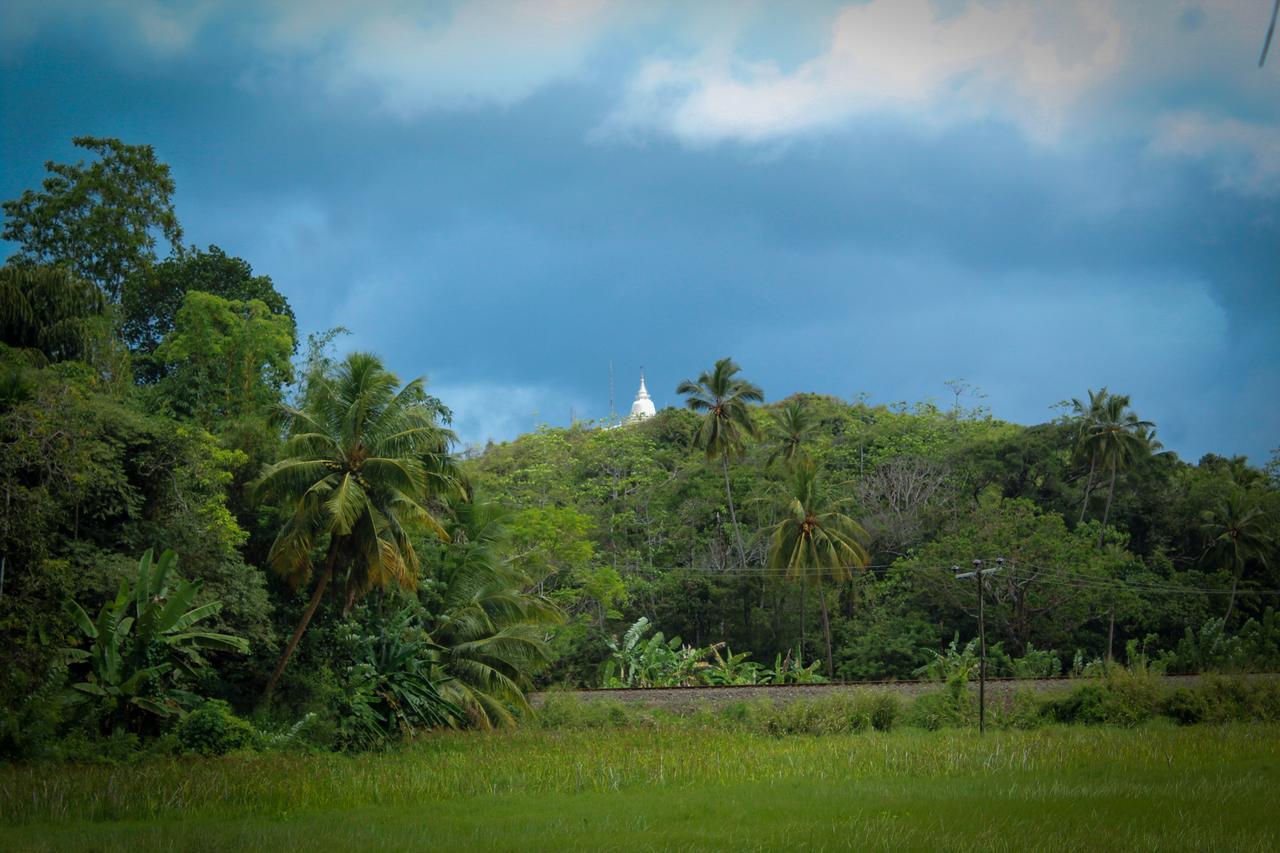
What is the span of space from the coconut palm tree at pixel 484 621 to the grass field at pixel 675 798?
5.77 m

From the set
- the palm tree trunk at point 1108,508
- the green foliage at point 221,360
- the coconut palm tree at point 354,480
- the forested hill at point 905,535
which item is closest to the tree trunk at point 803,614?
the forested hill at point 905,535

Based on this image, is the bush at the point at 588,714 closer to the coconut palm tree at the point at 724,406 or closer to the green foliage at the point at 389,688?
the green foliage at the point at 389,688

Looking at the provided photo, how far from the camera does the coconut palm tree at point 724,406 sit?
166 feet

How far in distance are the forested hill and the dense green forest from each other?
14 centimetres

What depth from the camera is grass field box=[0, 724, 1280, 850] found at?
46.3 ft

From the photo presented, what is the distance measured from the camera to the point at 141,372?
36594 mm

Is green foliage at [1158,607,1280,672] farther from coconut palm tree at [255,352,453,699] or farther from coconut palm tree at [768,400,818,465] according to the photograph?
coconut palm tree at [255,352,453,699]

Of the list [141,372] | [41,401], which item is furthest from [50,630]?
[141,372]

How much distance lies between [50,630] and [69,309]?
9.05 metres

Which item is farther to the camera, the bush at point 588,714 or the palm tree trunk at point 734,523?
the palm tree trunk at point 734,523

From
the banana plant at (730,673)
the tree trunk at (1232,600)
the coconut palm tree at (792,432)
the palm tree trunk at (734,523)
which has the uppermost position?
the coconut palm tree at (792,432)

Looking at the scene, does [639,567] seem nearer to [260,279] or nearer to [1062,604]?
[1062,604]

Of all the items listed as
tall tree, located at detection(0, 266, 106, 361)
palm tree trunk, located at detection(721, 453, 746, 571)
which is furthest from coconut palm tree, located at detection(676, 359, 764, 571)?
tall tree, located at detection(0, 266, 106, 361)

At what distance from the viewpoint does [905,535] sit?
165 ft
